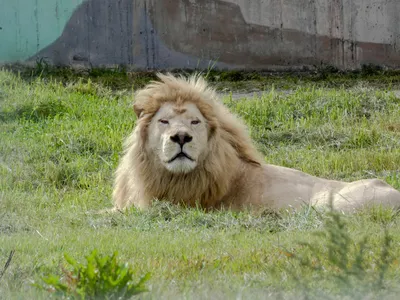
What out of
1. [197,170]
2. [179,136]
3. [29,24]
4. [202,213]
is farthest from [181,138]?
[29,24]

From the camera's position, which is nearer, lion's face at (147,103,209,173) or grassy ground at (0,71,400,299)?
grassy ground at (0,71,400,299)

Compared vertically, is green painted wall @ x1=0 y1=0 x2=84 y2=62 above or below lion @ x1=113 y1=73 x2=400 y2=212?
above

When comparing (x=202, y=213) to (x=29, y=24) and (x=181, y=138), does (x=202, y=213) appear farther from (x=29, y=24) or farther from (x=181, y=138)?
(x=29, y=24)

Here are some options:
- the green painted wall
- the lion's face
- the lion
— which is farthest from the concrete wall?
the lion's face

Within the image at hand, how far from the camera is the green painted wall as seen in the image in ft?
47.9

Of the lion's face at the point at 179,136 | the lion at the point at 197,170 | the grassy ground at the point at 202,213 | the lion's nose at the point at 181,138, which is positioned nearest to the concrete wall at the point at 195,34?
the grassy ground at the point at 202,213

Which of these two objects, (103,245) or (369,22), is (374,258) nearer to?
(103,245)

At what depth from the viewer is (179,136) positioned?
23.6 ft

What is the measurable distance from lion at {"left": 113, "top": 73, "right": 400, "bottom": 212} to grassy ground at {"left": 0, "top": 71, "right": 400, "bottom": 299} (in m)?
0.34

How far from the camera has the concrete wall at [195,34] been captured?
48.3 feet

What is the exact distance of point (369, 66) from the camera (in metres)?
14.9

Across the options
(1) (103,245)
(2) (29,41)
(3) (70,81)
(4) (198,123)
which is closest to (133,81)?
(3) (70,81)

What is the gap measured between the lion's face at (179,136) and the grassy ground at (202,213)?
0.36 meters

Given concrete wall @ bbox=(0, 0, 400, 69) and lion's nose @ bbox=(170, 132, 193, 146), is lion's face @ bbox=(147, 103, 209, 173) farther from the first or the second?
concrete wall @ bbox=(0, 0, 400, 69)
